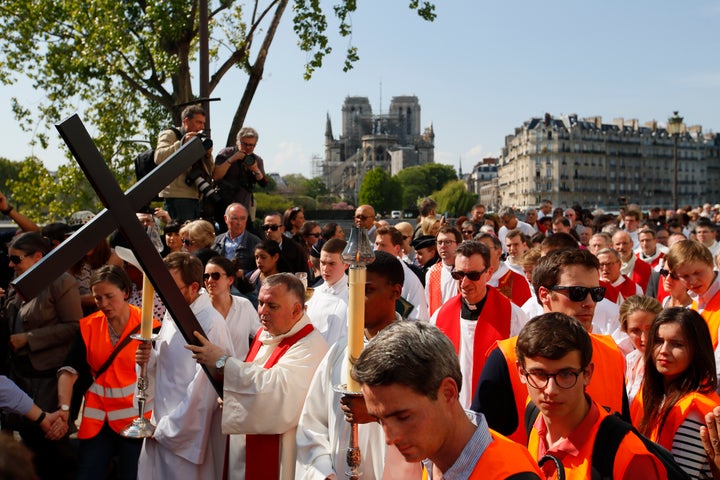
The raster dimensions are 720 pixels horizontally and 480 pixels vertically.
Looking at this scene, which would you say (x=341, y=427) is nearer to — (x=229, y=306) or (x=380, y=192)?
(x=229, y=306)

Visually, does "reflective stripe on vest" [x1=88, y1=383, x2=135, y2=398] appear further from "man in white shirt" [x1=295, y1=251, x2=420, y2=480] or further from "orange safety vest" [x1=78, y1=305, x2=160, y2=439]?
"man in white shirt" [x1=295, y1=251, x2=420, y2=480]

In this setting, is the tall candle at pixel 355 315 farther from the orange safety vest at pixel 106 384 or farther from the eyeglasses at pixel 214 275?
the eyeglasses at pixel 214 275

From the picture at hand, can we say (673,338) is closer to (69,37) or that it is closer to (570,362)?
(570,362)

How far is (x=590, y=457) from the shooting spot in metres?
2.71

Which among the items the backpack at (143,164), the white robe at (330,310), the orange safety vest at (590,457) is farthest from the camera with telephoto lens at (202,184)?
the orange safety vest at (590,457)

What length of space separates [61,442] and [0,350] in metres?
0.74

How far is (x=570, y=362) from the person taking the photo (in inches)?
114

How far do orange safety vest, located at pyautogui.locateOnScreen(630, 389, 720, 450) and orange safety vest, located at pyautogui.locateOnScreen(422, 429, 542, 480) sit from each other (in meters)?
1.77

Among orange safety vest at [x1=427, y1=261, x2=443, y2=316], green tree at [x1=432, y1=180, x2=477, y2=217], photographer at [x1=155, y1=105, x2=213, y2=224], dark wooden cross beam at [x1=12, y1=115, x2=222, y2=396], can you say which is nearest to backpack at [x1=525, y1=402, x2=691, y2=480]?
dark wooden cross beam at [x1=12, y1=115, x2=222, y2=396]

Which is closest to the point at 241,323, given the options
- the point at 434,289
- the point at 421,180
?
the point at 434,289

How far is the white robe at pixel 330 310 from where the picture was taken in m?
5.73

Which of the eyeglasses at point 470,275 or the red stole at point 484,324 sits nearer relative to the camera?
the red stole at point 484,324

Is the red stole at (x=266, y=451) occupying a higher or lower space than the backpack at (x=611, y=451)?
lower

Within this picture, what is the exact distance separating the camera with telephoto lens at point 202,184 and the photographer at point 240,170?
0.32 feet
